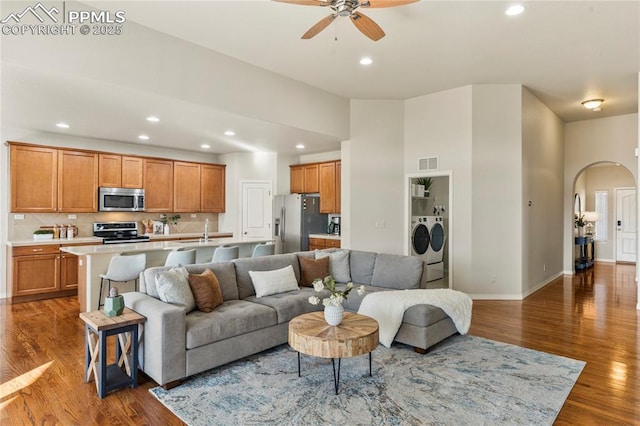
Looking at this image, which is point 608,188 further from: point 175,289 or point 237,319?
point 175,289

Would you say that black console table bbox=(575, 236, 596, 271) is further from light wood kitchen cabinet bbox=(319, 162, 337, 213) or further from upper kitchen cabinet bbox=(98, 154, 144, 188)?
upper kitchen cabinet bbox=(98, 154, 144, 188)

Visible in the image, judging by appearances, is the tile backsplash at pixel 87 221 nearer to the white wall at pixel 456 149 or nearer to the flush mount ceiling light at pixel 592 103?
the white wall at pixel 456 149

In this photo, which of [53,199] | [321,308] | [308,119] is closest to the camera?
[321,308]

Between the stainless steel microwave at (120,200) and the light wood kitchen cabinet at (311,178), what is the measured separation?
10.9 feet

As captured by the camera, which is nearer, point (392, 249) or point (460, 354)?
point (460, 354)

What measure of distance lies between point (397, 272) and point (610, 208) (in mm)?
8913

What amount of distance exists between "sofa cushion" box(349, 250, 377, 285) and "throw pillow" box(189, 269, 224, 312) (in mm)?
1928

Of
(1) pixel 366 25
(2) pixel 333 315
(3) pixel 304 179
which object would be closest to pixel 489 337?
(2) pixel 333 315

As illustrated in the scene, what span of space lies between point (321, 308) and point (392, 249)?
9.05 ft

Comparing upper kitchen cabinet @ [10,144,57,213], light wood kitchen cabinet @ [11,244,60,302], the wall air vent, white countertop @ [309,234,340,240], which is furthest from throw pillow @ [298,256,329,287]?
upper kitchen cabinet @ [10,144,57,213]

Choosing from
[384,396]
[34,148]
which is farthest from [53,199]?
[384,396]

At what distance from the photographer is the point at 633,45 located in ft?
14.3

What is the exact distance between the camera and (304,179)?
8078 mm

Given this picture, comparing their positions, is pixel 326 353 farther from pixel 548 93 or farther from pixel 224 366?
pixel 548 93
